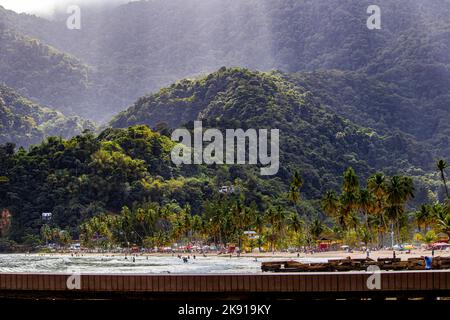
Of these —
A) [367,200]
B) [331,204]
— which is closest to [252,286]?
[367,200]

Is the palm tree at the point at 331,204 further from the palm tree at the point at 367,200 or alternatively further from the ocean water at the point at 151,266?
the ocean water at the point at 151,266

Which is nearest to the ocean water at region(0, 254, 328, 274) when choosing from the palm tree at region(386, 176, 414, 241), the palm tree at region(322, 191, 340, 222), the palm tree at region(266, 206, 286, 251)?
the palm tree at region(386, 176, 414, 241)

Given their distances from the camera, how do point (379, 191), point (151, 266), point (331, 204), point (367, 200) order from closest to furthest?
point (151, 266), point (379, 191), point (367, 200), point (331, 204)

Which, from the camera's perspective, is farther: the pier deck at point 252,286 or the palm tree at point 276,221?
the palm tree at point 276,221

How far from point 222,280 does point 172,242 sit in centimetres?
17239

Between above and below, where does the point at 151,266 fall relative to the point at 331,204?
below

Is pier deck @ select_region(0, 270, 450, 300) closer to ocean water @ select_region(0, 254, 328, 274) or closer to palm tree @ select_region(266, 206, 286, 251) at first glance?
ocean water @ select_region(0, 254, 328, 274)

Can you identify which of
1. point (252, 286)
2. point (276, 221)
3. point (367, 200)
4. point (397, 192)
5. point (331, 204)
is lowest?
point (276, 221)

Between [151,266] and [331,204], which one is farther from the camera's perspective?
[331,204]

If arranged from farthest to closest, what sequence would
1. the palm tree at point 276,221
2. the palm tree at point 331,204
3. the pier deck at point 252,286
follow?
the palm tree at point 276,221, the palm tree at point 331,204, the pier deck at point 252,286

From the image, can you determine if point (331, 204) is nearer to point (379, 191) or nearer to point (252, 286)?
point (379, 191)

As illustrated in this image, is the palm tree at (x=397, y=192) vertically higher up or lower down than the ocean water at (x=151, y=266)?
higher up

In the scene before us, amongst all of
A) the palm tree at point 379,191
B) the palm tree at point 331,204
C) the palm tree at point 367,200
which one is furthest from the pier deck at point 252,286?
the palm tree at point 331,204
